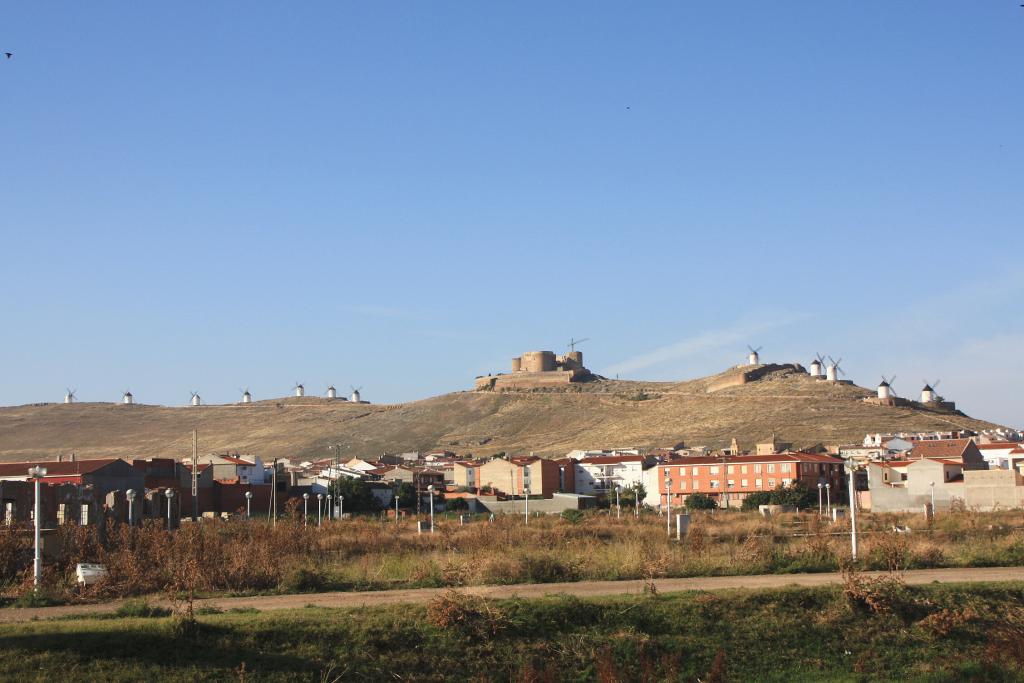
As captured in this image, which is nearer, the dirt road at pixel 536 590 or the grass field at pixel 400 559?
the dirt road at pixel 536 590

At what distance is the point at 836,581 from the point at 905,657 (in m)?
3.06

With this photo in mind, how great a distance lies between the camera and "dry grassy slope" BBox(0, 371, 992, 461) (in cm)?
11506

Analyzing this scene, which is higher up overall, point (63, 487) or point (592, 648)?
point (63, 487)

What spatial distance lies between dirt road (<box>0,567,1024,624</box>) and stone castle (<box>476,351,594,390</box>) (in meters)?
144

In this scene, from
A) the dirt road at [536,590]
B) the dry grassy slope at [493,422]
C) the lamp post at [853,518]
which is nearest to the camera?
the dirt road at [536,590]

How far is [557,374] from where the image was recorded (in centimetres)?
16988

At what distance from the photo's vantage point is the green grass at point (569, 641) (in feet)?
43.3

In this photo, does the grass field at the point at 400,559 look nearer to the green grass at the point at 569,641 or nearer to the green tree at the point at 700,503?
the green grass at the point at 569,641

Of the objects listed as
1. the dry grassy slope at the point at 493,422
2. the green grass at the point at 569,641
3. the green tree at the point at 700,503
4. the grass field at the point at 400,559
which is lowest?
the green tree at the point at 700,503

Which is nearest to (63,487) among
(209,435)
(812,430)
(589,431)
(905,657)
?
(905,657)

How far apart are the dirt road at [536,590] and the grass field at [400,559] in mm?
692

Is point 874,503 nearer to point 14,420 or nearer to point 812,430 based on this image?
point 812,430

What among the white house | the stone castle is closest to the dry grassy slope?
the stone castle

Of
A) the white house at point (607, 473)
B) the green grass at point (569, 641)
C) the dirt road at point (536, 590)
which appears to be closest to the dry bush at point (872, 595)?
A: the green grass at point (569, 641)
